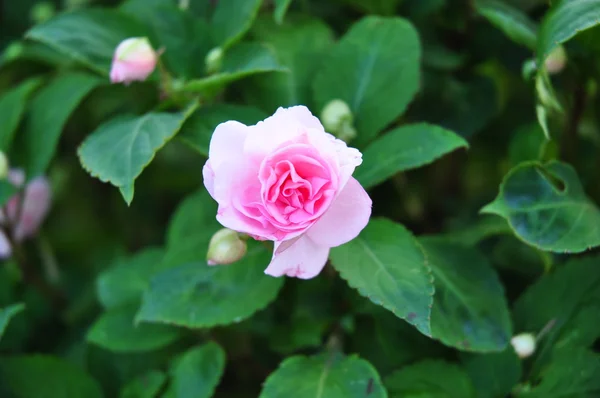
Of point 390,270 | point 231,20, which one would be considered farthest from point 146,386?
point 231,20

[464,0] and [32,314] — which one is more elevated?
[464,0]

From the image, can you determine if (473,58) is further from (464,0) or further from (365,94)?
(365,94)

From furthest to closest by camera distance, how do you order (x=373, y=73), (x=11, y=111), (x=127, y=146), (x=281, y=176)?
(x=11, y=111), (x=373, y=73), (x=127, y=146), (x=281, y=176)

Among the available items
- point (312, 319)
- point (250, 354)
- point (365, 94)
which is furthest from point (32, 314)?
point (365, 94)

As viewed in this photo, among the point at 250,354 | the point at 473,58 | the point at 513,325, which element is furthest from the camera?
the point at 473,58

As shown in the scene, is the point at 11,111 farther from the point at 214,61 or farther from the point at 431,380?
the point at 431,380

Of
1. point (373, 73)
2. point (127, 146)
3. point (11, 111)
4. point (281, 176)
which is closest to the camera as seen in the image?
point (281, 176)
